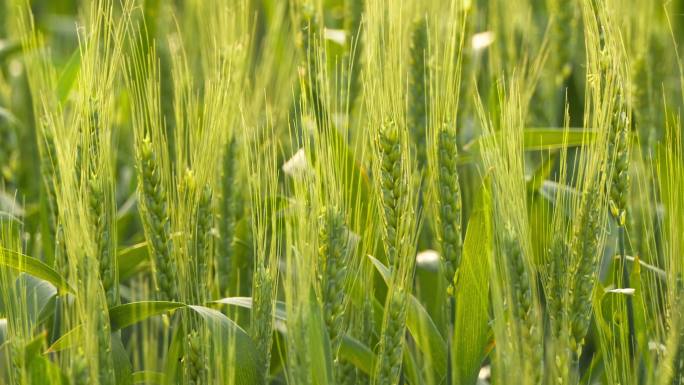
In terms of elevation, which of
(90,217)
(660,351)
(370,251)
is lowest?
(660,351)

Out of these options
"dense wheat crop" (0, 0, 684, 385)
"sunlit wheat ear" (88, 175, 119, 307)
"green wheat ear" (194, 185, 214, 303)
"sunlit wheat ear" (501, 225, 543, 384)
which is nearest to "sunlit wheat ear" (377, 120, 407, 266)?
"dense wheat crop" (0, 0, 684, 385)

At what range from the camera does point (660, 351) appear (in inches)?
50.4

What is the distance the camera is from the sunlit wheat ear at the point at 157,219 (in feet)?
4.27

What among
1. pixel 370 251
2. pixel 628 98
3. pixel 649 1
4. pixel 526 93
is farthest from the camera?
pixel 649 1

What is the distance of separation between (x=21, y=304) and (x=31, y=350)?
63mm

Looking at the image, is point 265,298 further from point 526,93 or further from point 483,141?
point 526,93

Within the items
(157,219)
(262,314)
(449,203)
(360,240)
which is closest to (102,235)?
(157,219)

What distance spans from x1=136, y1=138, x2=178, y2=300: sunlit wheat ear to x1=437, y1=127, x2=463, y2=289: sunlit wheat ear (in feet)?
1.19

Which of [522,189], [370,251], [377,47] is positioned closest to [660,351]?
[522,189]

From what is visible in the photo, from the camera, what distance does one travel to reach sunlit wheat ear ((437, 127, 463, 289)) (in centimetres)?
123

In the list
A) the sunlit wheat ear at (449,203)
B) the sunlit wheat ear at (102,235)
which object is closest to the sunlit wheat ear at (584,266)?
the sunlit wheat ear at (449,203)

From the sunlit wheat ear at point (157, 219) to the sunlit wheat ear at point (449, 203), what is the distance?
363 millimetres

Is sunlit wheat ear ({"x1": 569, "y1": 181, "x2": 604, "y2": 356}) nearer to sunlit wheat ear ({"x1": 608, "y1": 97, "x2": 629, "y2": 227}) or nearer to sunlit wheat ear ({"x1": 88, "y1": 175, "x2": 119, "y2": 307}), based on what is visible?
sunlit wheat ear ({"x1": 608, "y1": 97, "x2": 629, "y2": 227})

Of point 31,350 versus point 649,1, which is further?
point 649,1
